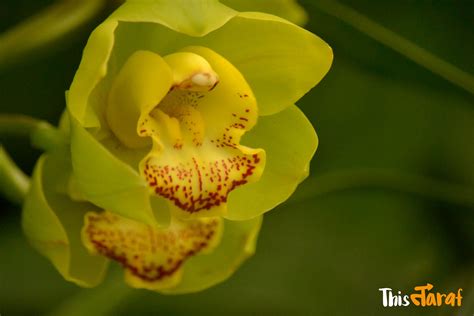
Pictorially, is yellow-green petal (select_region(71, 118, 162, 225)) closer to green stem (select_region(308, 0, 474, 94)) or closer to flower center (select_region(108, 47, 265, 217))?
flower center (select_region(108, 47, 265, 217))

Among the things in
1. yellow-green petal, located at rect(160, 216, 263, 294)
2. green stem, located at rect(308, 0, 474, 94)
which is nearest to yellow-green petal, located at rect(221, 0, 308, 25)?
Answer: green stem, located at rect(308, 0, 474, 94)

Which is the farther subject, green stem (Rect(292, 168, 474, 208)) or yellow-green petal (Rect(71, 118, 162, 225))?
green stem (Rect(292, 168, 474, 208))

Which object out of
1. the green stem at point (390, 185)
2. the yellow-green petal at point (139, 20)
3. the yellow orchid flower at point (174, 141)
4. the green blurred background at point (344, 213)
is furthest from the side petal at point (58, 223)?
the green stem at point (390, 185)

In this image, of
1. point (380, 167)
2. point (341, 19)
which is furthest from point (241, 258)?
point (380, 167)

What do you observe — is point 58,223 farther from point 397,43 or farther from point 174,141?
point 397,43

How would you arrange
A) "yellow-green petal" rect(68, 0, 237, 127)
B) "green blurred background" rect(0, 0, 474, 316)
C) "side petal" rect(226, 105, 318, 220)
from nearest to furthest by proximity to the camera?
"yellow-green petal" rect(68, 0, 237, 127), "side petal" rect(226, 105, 318, 220), "green blurred background" rect(0, 0, 474, 316)

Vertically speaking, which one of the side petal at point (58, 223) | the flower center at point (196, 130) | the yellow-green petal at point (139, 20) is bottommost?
the side petal at point (58, 223)

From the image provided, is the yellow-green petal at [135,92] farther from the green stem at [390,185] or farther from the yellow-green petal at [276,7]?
the green stem at [390,185]
